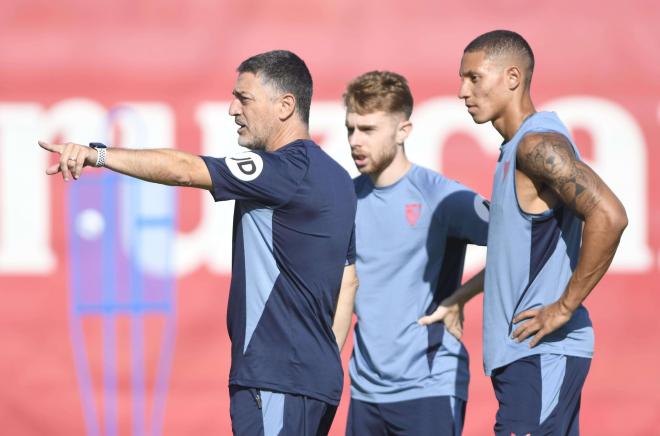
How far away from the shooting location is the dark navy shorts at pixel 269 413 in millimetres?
2904

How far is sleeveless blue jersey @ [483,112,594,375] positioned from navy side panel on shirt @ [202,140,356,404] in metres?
0.51

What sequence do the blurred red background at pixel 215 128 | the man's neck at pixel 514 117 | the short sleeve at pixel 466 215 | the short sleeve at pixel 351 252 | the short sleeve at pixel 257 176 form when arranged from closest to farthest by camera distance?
1. the short sleeve at pixel 257 176
2. the man's neck at pixel 514 117
3. the short sleeve at pixel 351 252
4. the short sleeve at pixel 466 215
5. the blurred red background at pixel 215 128

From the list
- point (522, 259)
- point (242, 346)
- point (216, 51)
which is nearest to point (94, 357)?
point (216, 51)

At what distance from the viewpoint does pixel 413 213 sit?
380 centimetres

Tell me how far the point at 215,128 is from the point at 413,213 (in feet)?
4.67

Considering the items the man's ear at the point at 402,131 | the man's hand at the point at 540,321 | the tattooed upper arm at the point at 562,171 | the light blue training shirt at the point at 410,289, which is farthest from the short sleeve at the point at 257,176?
the man's ear at the point at 402,131

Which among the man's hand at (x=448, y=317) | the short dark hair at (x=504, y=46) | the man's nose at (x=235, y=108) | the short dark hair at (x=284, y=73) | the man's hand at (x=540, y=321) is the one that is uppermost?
the short dark hair at (x=504, y=46)

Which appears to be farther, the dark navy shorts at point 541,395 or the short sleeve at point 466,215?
the short sleeve at point 466,215

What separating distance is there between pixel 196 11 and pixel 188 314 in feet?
4.86

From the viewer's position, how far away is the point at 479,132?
15.9 ft

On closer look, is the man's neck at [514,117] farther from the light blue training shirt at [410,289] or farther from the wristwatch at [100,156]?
the wristwatch at [100,156]

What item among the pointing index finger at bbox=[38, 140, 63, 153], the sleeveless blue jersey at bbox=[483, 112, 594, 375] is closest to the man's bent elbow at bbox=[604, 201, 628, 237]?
the sleeveless blue jersey at bbox=[483, 112, 594, 375]

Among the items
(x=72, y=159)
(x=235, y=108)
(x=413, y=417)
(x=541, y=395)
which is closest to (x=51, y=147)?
(x=72, y=159)

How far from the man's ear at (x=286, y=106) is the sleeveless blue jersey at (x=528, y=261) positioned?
0.68 m
